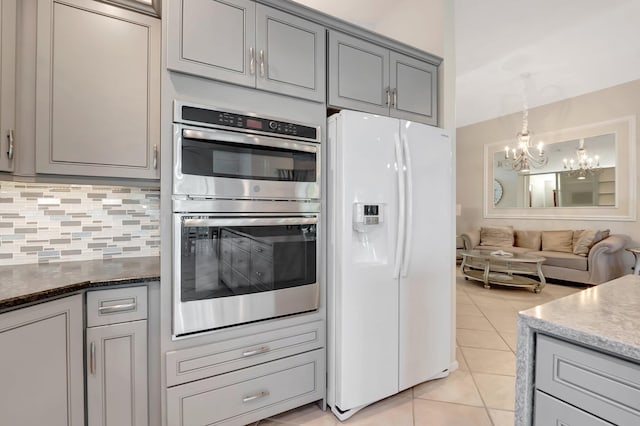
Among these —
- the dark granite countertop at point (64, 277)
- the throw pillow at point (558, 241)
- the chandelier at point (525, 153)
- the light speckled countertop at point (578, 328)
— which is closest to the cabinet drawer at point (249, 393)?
the dark granite countertop at point (64, 277)

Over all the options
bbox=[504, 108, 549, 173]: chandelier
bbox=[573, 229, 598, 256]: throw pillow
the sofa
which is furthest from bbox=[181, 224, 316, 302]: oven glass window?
bbox=[573, 229, 598, 256]: throw pillow

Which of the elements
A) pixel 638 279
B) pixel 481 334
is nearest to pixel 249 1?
pixel 638 279

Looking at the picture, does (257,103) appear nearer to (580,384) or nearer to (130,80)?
(130,80)

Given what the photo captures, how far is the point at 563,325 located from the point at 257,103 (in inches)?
59.9

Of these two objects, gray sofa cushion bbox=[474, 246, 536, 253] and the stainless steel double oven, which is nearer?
the stainless steel double oven

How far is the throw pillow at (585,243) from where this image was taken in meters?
4.51

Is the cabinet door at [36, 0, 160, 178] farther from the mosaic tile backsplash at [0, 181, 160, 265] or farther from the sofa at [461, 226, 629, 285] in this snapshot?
the sofa at [461, 226, 629, 285]

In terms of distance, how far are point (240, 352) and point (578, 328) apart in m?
1.37

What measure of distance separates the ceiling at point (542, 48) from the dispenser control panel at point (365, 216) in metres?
2.43

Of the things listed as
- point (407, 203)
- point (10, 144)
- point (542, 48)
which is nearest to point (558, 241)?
Answer: point (542, 48)

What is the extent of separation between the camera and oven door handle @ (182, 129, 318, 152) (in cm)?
137

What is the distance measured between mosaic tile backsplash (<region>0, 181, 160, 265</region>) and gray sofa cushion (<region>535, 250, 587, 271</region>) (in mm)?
5595

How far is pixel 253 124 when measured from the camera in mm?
1509

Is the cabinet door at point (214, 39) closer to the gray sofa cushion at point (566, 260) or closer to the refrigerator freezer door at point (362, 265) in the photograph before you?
the refrigerator freezer door at point (362, 265)
